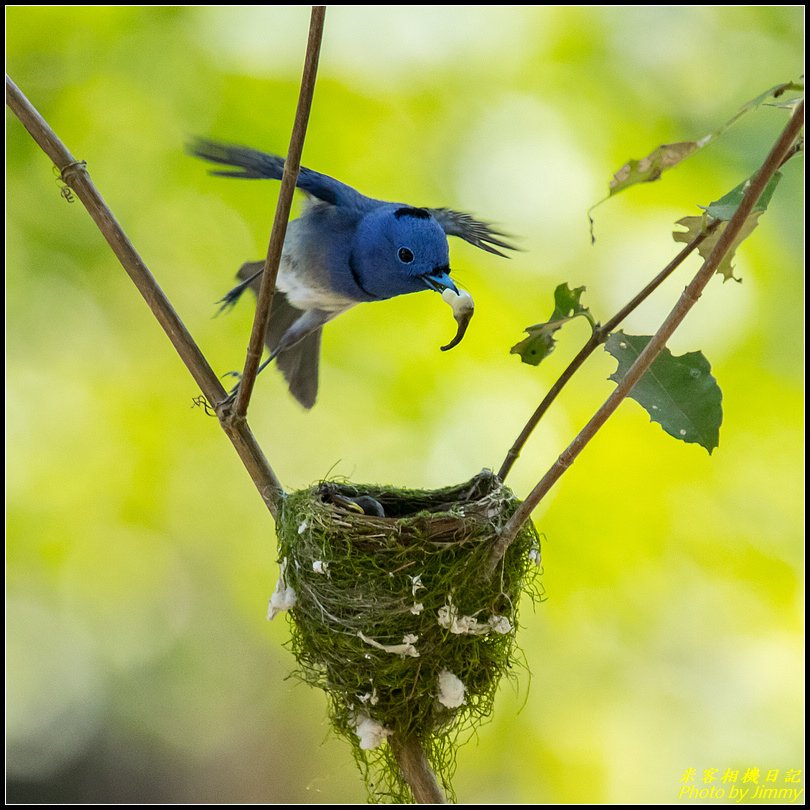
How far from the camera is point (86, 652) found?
216 inches

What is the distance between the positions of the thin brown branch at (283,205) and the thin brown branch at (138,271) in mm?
92

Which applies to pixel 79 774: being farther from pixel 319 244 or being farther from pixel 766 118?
pixel 766 118

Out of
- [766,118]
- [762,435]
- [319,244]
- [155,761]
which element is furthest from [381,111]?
[155,761]

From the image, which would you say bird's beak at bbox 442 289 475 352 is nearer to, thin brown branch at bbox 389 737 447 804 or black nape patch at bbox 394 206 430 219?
black nape patch at bbox 394 206 430 219

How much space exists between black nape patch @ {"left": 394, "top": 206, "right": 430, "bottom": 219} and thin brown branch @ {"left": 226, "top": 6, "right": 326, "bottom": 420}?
1204 millimetres

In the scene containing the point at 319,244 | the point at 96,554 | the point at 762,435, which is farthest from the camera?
the point at 96,554

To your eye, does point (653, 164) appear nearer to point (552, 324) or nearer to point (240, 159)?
point (552, 324)

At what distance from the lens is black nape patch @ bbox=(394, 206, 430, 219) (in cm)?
337

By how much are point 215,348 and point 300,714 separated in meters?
2.37

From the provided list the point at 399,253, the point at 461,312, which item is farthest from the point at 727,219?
the point at 399,253

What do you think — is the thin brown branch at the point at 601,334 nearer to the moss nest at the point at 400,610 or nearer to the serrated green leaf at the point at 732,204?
the serrated green leaf at the point at 732,204

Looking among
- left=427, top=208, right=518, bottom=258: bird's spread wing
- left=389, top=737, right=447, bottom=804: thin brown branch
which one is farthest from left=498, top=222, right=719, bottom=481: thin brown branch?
left=427, top=208, right=518, bottom=258: bird's spread wing

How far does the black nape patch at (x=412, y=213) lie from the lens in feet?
11.0

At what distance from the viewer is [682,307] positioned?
1728 mm
